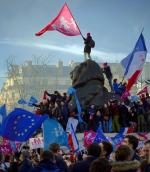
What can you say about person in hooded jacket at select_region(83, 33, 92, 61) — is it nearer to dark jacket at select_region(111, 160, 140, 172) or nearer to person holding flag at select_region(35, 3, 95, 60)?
person holding flag at select_region(35, 3, 95, 60)

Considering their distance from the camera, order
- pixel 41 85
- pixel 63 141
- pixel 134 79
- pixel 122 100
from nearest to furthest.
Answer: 1. pixel 63 141
2. pixel 134 79
3. pixel 122 100
4. pixel 41 85

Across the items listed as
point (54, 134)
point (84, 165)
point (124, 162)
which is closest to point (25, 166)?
point (84, 165)

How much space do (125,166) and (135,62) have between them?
→ 14.5 meters

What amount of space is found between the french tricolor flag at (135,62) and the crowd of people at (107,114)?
92cm

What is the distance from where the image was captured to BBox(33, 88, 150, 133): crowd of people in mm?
21703

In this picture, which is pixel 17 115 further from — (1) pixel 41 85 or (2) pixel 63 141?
(1) pixel 41 85

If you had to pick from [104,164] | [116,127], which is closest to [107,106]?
[116,127]

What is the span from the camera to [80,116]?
21.7m

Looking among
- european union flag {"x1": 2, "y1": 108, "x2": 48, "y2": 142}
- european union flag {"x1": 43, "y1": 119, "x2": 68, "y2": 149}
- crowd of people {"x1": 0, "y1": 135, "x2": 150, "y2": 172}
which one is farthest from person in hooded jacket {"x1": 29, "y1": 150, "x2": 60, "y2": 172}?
european union flag {"x1": 43, "y1": 119, "x2": 68, "y2": 149}

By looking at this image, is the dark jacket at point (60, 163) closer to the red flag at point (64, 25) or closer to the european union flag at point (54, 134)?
the european union flag at point (54, 134)

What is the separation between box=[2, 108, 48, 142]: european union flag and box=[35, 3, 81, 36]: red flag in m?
9.62

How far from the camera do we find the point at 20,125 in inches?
527

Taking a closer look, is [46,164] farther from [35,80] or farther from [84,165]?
[35,80]

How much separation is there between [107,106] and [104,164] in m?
15.2
